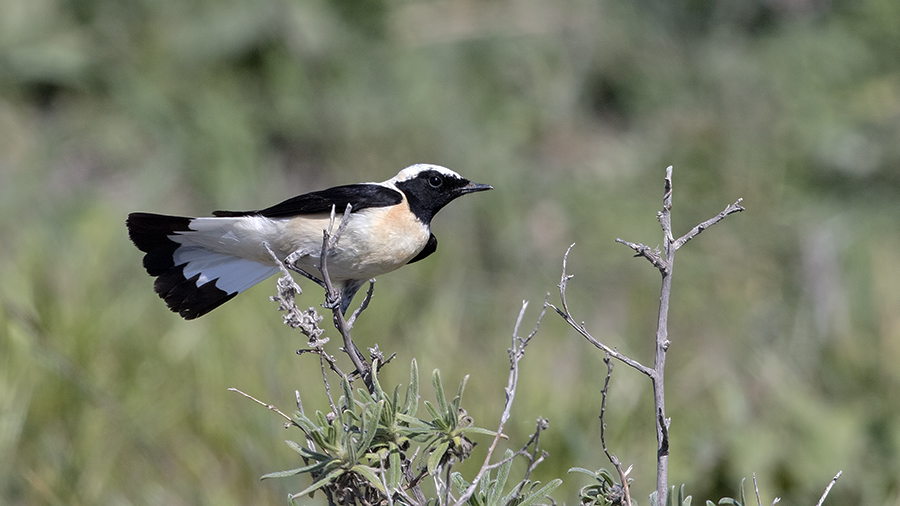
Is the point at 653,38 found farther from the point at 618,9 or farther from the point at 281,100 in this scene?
the point at 281,100

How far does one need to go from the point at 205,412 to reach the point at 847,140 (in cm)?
596

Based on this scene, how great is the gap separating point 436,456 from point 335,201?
55.2 inches

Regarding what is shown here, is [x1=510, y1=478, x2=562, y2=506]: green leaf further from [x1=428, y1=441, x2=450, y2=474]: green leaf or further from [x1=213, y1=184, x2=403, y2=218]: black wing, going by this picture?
[x1=213, y1=184, x2=403, y2=218]: black wing

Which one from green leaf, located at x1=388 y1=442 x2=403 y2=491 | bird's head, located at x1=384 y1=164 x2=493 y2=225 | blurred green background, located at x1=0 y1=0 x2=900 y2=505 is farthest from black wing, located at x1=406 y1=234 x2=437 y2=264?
green leaf, located at x1=388 y1=442 x2=403 y2=491

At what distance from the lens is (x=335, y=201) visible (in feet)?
10.3

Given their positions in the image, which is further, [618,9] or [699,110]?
[618,9]

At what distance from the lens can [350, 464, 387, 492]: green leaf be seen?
1.87 metres

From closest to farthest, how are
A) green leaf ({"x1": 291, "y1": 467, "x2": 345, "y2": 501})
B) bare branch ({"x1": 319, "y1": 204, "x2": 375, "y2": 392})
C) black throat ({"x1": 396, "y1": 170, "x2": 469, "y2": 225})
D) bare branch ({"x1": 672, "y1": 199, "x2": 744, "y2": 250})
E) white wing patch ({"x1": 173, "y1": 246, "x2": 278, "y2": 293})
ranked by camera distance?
green leaf ({"x1": 291, "y1": 467, "x2": 345, "y2": 501}), bare branch ({"x1": 672, "y1": 199, "x2": 744, "y2": 250}), bare branch ({"x1": 319, "y1": 204, "x2": 375, "y2": 392}), white wing patch ({"x1": 173, "y1": 246, "x2": 278, "y2": 293}), black throat ({"x1": 396, "y1": 170, "x2": 469, "y2": 225})

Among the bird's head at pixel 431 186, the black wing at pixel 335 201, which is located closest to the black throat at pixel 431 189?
the bird's head at pixel 431 186

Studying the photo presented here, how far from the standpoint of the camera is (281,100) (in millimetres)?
8070

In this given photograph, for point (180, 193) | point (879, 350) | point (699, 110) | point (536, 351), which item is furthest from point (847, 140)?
point (180, 193)

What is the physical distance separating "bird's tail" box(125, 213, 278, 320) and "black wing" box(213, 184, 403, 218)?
103 mm

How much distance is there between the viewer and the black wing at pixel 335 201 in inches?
124

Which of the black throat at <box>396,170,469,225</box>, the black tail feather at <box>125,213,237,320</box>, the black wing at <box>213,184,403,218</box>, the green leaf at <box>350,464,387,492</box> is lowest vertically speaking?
the green leaf at <box>350,464,387,492</box>
